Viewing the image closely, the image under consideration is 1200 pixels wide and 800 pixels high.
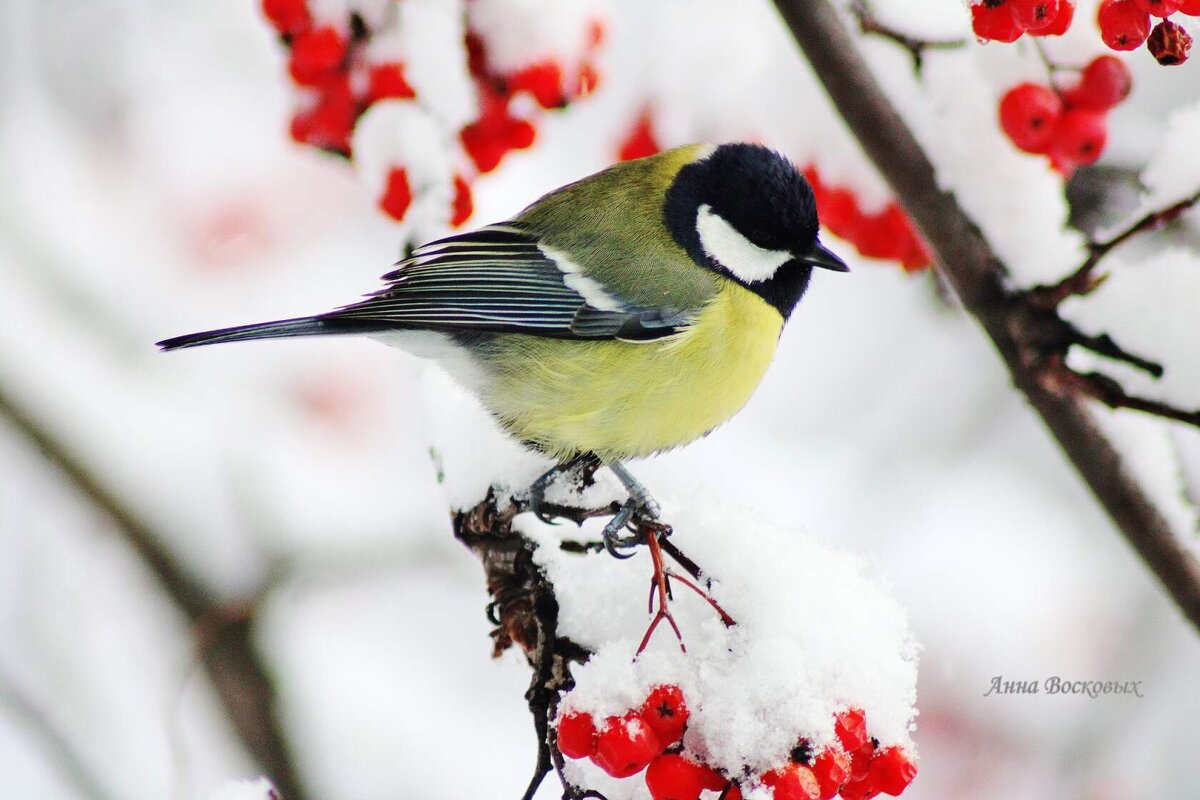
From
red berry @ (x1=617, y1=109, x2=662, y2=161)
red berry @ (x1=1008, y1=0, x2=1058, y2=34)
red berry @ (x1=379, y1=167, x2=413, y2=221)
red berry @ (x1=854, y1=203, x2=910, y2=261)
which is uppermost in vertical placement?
red berry @ (x1=617, y1=109, x2=662, y2=161)

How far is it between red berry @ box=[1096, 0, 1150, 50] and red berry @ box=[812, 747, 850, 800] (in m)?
0.92

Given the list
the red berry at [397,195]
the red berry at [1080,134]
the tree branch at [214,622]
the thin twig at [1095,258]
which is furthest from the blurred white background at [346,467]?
the thin twig at [1095,258]

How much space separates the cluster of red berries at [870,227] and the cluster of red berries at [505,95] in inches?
23.1

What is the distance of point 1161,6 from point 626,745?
1059mm

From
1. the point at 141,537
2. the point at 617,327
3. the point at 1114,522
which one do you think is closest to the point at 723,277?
the point at 617,327

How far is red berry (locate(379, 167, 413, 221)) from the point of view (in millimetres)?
1816

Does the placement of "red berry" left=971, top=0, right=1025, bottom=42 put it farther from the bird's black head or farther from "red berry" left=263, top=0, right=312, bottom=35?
"red berry" left=263, top=0, right=312, bottom=35

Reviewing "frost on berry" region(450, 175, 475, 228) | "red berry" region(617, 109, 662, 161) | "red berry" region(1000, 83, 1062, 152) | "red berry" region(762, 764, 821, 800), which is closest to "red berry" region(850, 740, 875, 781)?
"red berry" region(762, 764, 821, 800)

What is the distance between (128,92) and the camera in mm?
3729

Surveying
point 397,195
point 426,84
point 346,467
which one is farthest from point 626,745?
point 346,467

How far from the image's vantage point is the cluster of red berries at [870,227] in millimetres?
2199

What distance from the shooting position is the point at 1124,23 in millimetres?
1260

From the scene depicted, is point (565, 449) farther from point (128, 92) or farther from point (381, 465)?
point (128, 92)

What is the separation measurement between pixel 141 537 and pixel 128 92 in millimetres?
2011
